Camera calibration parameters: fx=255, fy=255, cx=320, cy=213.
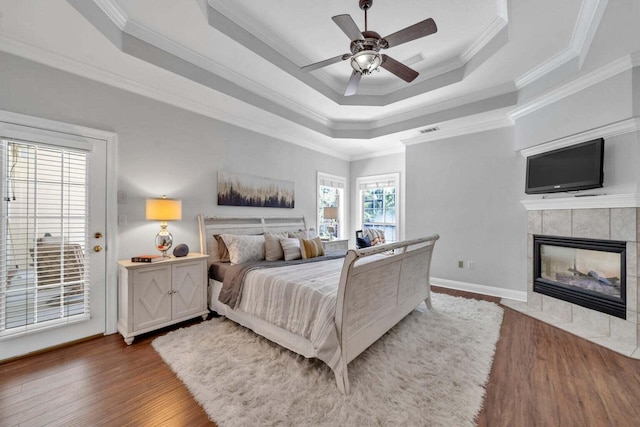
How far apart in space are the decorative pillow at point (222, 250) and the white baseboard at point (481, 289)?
3587 mm

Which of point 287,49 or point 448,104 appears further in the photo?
point 448,104

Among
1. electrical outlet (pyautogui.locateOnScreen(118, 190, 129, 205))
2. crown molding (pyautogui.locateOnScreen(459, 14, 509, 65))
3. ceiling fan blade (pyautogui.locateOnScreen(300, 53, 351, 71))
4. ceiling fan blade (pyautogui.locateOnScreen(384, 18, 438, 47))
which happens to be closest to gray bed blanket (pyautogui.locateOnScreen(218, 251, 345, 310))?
electrical outlet (pyautogui.locateOnScreen(118, 190, 129, 205))

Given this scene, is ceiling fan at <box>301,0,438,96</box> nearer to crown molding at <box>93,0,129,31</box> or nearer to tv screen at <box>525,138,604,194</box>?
crown molding at <box>93,0,129,31</box>

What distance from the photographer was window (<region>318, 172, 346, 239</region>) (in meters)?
5.31

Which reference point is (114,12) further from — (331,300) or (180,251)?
(331,300)

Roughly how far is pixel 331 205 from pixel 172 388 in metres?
4.33

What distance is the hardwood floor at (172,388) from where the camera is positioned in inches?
64.2

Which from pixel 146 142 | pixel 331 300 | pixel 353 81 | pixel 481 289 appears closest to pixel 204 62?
pixel 146 142

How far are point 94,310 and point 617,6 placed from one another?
5.33 metres

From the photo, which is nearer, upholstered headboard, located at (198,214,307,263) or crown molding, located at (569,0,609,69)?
crown molding, located at (569,0,609,69)

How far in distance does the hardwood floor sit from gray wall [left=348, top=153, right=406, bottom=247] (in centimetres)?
316

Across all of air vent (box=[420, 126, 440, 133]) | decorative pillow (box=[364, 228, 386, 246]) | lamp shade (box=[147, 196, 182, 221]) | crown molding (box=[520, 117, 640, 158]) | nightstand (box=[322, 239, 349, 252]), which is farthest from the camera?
decorative pillow (box=[364, 228, 386, 246])

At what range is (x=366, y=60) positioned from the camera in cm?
217

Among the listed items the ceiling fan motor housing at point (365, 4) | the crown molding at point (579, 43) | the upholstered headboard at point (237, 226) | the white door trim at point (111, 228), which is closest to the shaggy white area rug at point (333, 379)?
the white door trim at point (111, 228)
